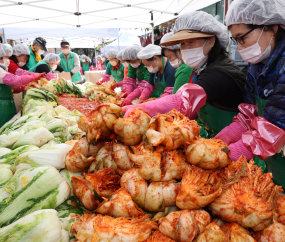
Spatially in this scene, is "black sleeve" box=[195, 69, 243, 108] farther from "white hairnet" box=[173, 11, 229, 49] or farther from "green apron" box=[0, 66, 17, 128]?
"green apron" box=[0, 66, 17, 128]

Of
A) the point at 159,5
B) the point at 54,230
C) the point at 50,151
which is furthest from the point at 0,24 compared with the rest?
the point at 54,230

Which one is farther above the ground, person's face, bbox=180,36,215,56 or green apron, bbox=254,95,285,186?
person's face, bbox=180,36,215,56

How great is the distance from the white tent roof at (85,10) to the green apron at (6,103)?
346cm

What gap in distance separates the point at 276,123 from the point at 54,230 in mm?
1544

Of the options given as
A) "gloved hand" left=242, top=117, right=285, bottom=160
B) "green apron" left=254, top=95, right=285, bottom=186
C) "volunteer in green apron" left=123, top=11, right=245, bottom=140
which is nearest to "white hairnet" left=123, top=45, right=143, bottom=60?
"volunteer in green apron" left=123, top=11, right=245, bottom=140

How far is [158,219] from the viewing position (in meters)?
1.14

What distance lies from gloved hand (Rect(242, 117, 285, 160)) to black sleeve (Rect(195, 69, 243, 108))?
0.52m

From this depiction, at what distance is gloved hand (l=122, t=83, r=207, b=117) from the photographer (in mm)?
1789

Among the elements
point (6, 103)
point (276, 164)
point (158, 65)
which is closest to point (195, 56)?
point (276, 164)

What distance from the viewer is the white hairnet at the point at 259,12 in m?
1.66

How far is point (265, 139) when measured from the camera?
150 cm

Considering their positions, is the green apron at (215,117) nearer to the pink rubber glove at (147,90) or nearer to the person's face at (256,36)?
the person's face at (256,36)

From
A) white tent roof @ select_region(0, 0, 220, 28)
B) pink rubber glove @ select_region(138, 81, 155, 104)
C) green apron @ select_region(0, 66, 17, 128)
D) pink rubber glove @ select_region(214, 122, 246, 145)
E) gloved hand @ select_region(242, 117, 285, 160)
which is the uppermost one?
white tent roof @ select_region(0, 0, 220, 28)

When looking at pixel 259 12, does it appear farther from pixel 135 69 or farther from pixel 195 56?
pixel 135 69
